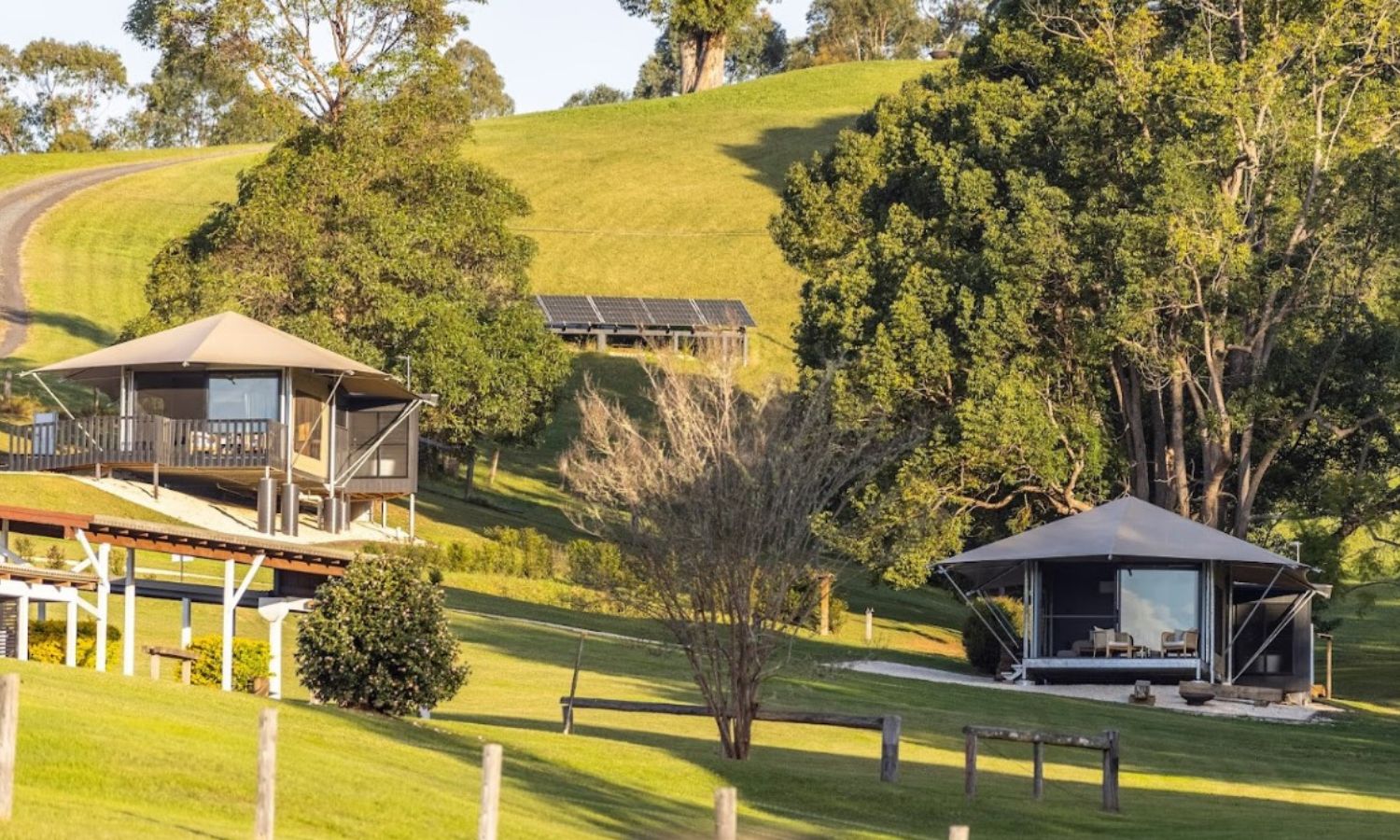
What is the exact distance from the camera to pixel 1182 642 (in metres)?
42.9

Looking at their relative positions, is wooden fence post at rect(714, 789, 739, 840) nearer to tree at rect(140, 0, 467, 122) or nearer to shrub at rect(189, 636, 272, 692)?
shrub at rect(189, 636, 272, 692)

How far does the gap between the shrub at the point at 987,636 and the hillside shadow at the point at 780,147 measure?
214 ft

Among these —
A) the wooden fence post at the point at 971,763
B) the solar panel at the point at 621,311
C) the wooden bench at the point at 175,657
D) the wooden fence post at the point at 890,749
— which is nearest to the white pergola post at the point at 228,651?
the wooden bench at the point at 175,657

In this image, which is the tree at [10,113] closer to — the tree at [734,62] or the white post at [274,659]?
the tree at [734,62]

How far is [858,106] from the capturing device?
12600cm

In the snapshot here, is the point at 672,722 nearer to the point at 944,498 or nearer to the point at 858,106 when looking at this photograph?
the point at 944,498

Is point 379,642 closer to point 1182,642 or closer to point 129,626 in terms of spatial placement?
point 129,626

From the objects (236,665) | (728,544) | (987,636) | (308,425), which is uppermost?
(308,425)

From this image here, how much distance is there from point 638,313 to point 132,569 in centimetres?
5642

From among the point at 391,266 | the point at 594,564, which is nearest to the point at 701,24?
the point at 391,266

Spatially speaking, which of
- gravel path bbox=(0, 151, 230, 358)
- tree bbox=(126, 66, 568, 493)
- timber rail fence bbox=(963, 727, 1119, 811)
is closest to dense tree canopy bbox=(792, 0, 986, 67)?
gravel path bbox=(0, 151, 230, 358)

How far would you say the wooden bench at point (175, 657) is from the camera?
27516 mm

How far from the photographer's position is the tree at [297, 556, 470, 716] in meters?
24.7

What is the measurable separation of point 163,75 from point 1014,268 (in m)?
113
